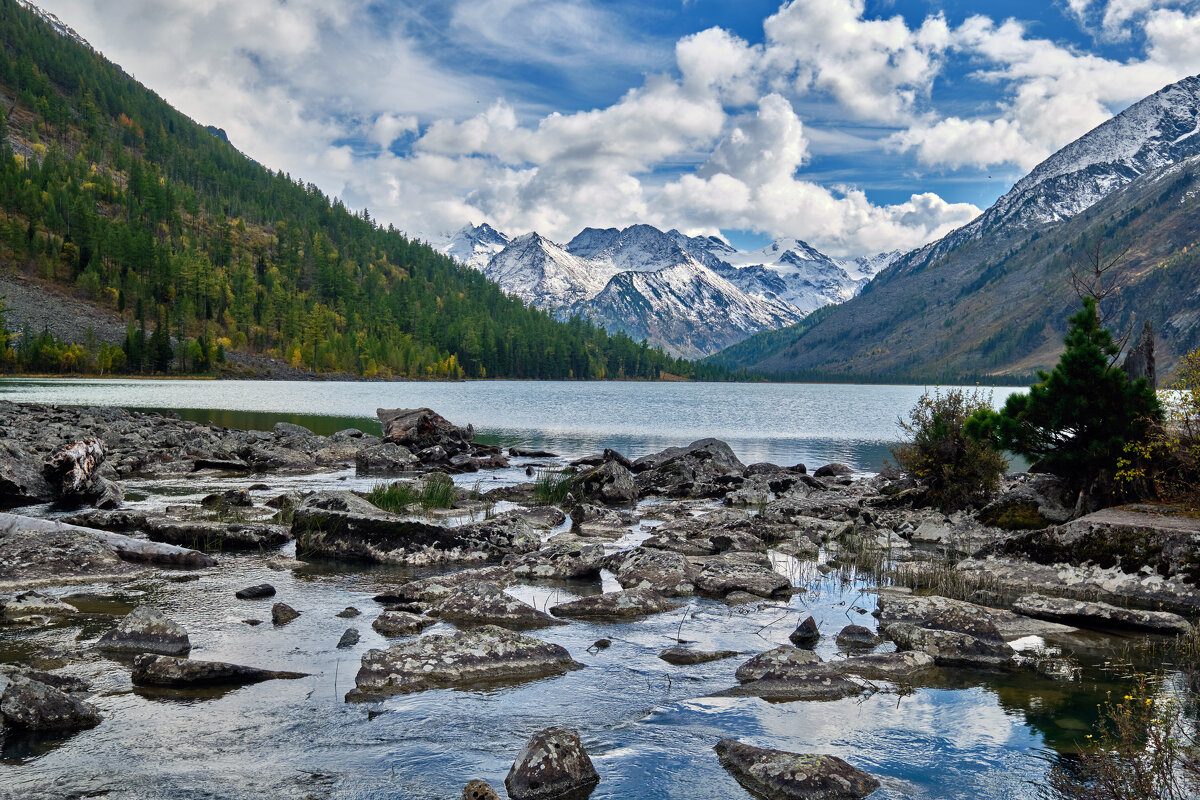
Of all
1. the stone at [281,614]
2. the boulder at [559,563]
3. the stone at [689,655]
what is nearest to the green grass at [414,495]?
the boulder at [559,563]

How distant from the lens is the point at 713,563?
614 inches

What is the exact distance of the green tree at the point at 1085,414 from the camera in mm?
17219

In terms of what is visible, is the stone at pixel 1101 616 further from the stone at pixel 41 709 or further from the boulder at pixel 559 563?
the stone at pixel 41 709

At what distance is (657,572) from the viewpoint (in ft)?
48.4

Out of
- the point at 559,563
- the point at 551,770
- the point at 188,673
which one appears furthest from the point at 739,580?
the point at 188,673

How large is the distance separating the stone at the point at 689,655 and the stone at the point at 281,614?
5.91m

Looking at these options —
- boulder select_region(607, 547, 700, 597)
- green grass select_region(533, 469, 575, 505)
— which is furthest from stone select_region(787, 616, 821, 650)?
green grass select_region(533, 469, 575, 505)

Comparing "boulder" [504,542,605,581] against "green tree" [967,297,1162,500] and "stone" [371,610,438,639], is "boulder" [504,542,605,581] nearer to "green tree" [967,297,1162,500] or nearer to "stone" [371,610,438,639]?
"stone" [371,610,438,639]

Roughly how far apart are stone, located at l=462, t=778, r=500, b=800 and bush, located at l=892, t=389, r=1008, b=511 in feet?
68.1

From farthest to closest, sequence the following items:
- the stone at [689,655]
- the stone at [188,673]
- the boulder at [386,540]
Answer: the boulder at [386,540]
the stone at [689,655]
the stone at [188,673]

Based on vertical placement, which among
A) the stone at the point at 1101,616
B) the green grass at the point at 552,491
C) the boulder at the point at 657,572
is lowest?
the green grass at the point at 552,491

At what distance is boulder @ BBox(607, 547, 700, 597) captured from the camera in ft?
46.6

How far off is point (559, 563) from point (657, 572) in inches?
85.3

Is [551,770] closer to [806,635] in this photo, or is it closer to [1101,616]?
[806,635]
